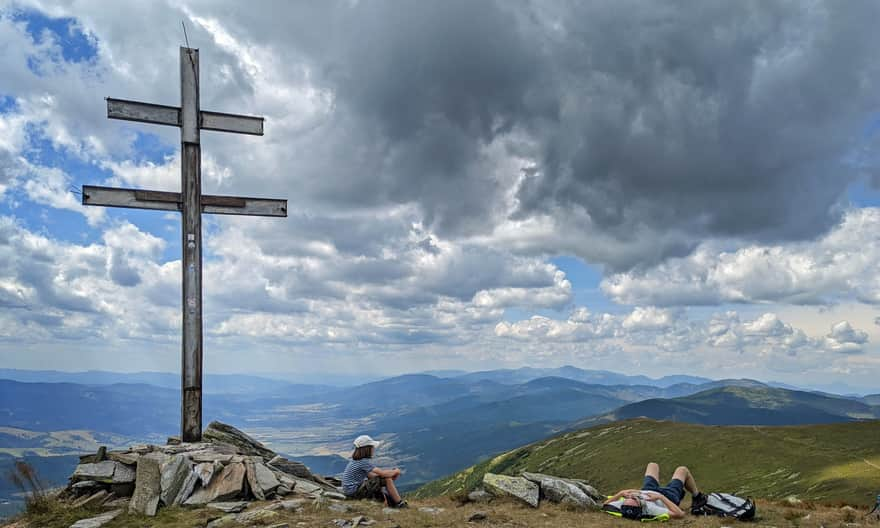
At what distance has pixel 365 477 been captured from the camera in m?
15.6

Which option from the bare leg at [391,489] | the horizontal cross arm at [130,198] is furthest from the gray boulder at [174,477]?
the horizontal cross arm at [130,198]

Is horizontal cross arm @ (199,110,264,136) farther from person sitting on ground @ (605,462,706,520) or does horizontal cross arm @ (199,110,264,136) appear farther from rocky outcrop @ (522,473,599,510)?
person sitting on ground @ (605,462,706,520)

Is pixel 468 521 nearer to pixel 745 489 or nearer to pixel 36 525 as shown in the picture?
pixel 36 525

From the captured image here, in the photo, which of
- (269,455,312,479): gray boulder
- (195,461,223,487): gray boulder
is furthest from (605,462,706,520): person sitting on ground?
(195,461,223,487): gray boulder

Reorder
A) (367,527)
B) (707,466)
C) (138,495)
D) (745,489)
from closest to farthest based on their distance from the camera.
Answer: (367,527)
(138,495)
(745,489)
(707,466)

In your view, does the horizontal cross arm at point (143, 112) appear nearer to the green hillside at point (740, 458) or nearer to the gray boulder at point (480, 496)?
the gray boulder at point (480, 496)

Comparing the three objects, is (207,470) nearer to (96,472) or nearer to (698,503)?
(96,472)

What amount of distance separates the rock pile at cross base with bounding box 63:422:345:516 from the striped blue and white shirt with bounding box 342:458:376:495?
318 mm

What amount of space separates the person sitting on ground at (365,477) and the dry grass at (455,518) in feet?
2.10

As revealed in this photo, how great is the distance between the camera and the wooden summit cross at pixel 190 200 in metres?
16.8

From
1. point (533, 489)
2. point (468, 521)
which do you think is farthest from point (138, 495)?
point (533, 489)

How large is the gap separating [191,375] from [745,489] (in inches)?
4111

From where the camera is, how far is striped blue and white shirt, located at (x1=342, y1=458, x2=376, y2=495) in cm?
1545

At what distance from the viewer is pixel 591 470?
479ft
